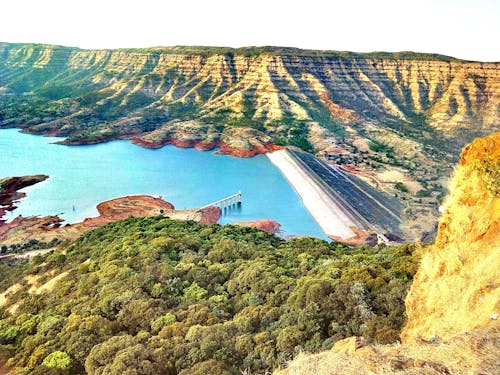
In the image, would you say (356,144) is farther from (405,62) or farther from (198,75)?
(198,75)

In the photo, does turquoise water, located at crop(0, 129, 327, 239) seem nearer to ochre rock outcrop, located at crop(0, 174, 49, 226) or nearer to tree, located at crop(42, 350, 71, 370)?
ochre rock outcrop, located at crop(0, 174, 49, 226)

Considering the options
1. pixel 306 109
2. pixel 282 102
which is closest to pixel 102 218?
pixel 282 102

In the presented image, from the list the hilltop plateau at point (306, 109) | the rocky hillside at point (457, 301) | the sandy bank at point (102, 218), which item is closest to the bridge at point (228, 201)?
the sandy bank at point (102, 218)

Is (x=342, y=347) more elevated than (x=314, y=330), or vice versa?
(x=342, y=347)

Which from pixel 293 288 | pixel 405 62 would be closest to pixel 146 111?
pixel 405 62

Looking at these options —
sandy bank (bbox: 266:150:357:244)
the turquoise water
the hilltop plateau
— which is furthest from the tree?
the hilltop plateau

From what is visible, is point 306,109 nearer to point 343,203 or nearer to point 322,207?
point 343,203

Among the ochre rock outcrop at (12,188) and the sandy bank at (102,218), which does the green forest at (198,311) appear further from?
the ochre rock outcrop at (12,188)
